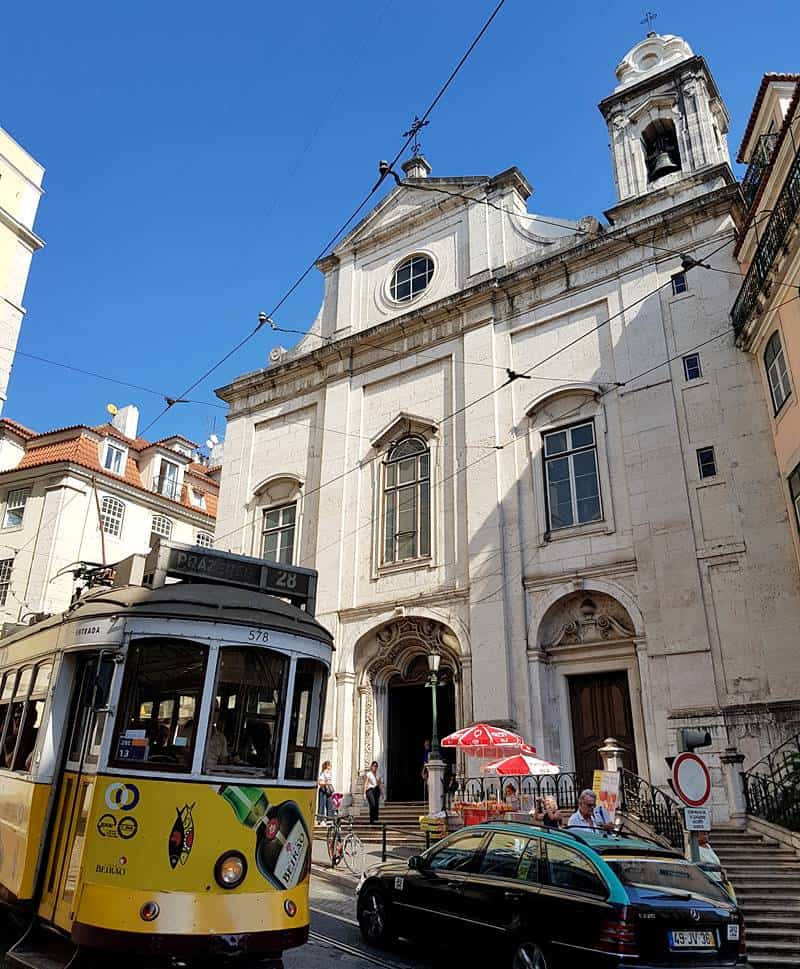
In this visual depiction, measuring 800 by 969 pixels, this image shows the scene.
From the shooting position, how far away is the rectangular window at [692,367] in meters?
16.7

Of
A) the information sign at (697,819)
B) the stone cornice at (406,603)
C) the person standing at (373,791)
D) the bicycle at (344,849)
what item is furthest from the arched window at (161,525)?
the information sign at (697,819)

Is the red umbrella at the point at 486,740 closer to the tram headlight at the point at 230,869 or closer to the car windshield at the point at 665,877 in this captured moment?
the car windshield at the point at 665,877

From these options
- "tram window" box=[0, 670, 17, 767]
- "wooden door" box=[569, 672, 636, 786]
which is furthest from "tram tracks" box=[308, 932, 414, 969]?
"wooden door" box=[569, 672, 636, 786]

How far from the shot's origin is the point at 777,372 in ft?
48.4

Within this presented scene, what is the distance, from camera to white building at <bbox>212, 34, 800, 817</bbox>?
591 inches

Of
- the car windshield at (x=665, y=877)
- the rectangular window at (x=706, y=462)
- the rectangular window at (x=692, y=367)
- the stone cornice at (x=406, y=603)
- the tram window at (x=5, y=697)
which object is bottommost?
the car windshield at (x=665, y=877)

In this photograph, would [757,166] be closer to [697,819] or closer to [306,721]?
[697,819]

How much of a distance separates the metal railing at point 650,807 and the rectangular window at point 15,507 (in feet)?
81.4

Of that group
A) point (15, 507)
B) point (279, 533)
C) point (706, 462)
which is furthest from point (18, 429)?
point (706, 462)

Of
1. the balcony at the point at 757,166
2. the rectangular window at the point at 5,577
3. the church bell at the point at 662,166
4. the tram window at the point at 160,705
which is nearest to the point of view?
the tram window at the point at 160,705

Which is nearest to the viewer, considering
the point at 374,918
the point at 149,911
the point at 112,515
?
the point at 149,911

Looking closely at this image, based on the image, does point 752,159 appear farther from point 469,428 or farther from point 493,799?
point 493,799

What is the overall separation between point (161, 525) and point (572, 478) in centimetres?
2124

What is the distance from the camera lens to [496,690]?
55.3 feet
